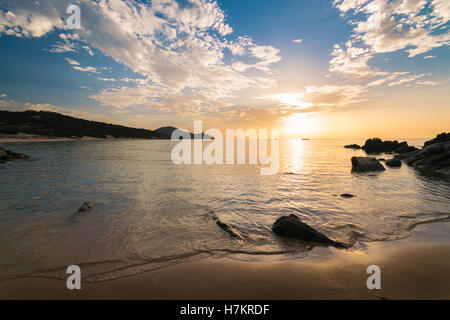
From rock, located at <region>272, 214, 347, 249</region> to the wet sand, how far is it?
2.34 feet

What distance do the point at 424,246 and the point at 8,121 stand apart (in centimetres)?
13925

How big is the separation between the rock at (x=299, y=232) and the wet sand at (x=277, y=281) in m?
0.71

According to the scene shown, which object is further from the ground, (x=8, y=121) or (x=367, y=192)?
(x=8, y=121)

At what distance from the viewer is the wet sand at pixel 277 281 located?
353cm

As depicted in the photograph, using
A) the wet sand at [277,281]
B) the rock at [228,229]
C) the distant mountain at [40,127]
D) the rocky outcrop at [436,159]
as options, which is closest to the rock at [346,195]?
the wet sand at [277,281]

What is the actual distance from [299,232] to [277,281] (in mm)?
2527

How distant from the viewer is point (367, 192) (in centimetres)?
1224

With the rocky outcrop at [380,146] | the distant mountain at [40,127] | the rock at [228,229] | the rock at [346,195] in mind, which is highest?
the distant mountain at [40,127]

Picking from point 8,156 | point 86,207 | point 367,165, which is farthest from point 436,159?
point 8,156

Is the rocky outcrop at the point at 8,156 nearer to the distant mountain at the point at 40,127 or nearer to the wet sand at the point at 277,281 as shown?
the wet sand at the point at 277,281

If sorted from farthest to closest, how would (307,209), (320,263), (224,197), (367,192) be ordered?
(367,192)
(224,197)
(307,209)
(320,263)

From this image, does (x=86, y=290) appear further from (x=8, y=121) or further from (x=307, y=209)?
(x=8, y=121)

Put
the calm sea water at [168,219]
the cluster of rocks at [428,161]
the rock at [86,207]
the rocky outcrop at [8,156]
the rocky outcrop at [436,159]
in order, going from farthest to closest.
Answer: the rocky outcrop at [8,156], the cluster of rocks at [428,161], the rocky outcrop at [436,159], the rock at [86,207], the calm sea water at [168,219]
